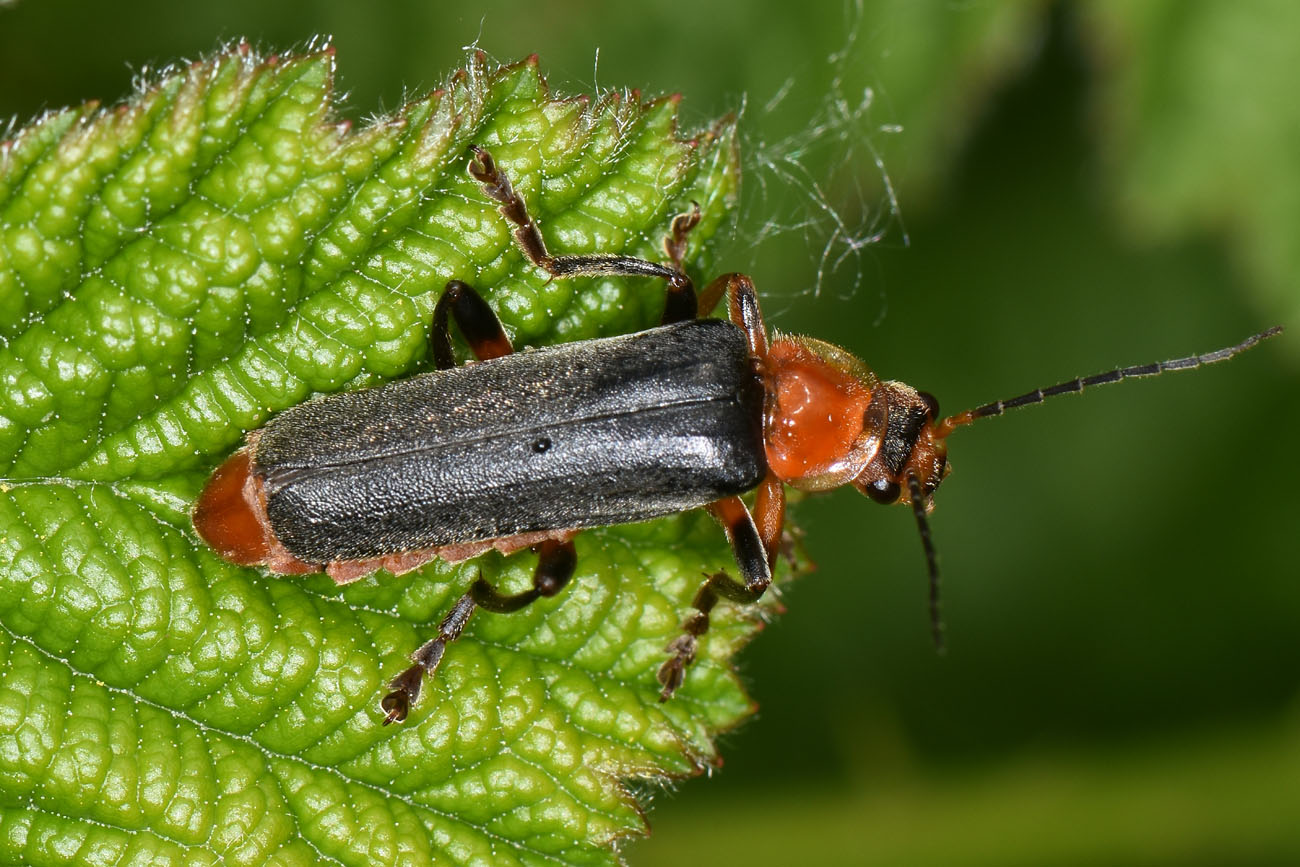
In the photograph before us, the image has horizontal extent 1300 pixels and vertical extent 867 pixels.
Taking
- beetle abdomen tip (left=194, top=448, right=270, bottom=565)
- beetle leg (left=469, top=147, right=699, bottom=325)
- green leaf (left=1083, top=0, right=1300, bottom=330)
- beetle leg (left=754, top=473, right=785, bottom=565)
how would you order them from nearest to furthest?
beetle abdomen tip (left=194, top=448, right=270, bottom=565) < beetle leg (left=469, top=147, right=699, bottom=325) < beetle leg (left=754, top=473, right=785, bottom=565) < green leaf (left=1083, top=0, right=1300, bottom=330)

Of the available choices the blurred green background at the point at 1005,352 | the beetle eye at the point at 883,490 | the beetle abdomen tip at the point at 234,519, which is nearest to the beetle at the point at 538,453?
the beetle abdomen tip at the point at 234,519

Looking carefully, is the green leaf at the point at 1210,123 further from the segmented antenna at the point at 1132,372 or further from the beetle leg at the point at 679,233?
the beetle leg at the point at 679,233

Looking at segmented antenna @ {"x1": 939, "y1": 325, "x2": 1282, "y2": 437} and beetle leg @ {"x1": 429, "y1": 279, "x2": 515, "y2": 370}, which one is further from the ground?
segmented antenna @ {"x1": 939, "y1": 325, "x2": 1282, "y2": 437}

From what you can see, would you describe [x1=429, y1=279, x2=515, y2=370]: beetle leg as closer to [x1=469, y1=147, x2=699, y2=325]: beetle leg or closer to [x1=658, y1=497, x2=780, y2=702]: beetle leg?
[x1=469, y1=147, x2=699, y2=325]: beetle leg

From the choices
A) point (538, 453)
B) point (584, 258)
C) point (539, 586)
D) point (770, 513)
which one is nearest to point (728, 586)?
point (770, 513)

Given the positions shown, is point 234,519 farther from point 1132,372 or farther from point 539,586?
point 1132,372

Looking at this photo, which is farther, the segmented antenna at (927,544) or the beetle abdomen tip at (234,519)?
the segmented antenna at (927,544)

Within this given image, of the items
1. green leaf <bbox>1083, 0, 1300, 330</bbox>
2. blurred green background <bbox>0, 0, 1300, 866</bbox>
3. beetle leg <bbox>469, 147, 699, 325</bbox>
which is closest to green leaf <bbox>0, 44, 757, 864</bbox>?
beetle leg <bbox>469, 147, 699, 325</bbox>

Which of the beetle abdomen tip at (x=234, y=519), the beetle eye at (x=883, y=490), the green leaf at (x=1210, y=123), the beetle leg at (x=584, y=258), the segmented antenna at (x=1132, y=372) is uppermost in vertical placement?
the green leaf at (x=1210, y=123)

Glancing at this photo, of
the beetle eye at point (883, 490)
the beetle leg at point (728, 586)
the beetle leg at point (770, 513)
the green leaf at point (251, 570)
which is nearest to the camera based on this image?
the green leaf at point (251, 570)
